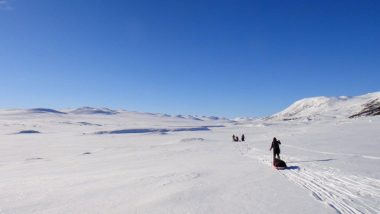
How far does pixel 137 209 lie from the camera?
10.4 meters

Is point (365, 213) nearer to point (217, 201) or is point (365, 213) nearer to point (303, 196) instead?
point (303, 196)

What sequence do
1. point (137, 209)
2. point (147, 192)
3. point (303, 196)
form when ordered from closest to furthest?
point (137, 209) < point (303, 196) < point (147, 192)

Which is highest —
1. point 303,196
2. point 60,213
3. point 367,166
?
point 367,166

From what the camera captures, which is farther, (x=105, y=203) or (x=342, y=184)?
(x=342, y=184)

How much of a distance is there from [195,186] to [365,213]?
236 inches

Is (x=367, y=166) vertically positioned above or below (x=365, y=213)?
above

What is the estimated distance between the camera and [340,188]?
12391 mm

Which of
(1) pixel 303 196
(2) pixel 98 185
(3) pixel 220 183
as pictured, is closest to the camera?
(1) pixel 303 196

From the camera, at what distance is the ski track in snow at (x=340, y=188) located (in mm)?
9859

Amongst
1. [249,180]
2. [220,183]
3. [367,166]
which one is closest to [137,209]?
[220,183]

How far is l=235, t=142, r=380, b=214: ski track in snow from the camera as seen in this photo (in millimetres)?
9859

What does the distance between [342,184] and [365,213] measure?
4221mm

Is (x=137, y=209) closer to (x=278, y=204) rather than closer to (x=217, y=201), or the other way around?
(x=217, y=201)

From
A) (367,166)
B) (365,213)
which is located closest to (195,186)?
(365,213)
